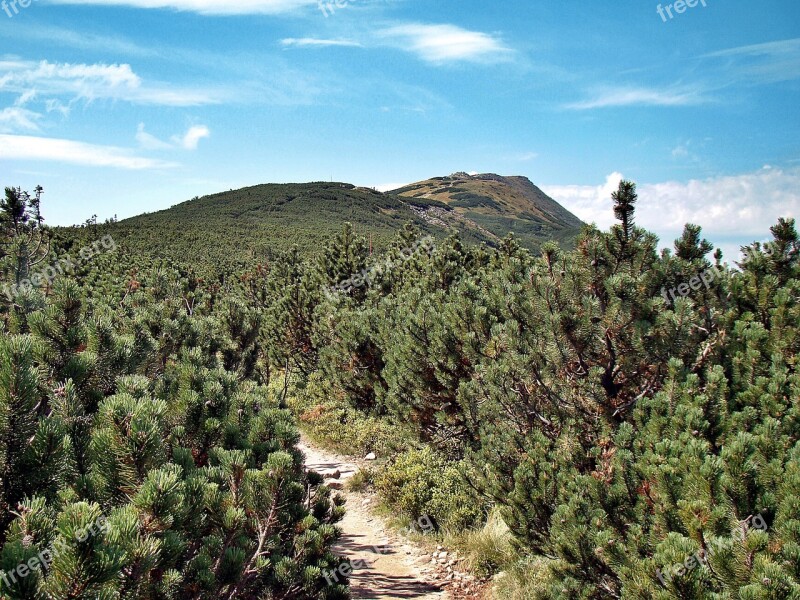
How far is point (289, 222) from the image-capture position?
9556 cm

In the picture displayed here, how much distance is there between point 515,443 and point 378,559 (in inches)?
122

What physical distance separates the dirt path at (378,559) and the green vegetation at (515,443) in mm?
524

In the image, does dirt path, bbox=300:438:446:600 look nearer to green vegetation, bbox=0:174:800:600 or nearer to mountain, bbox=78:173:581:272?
green vegetation, bbox=0:174:800:600

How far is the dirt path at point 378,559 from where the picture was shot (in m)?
6.35

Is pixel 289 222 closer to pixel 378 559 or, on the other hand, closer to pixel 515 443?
pixel 378 559

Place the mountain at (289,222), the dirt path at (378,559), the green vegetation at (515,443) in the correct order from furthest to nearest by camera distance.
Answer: the mountain at (289,222)
the dirt path at (378,559)
the green vegetation at (515,443)

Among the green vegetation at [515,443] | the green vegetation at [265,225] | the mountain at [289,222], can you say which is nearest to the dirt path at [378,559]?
the green vegetation at [515,443]

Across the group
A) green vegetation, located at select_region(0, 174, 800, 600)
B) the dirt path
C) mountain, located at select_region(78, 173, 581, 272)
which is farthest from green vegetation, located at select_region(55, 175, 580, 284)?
green vegetation, located at select_region(0, 174, 800, 600)

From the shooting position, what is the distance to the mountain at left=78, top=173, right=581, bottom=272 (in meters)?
56.8

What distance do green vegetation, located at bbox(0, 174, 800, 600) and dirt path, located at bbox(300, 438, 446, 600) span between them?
52 centimetres

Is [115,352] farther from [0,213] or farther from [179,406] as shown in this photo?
[0,213]

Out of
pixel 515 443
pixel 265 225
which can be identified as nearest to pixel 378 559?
pixel 515 443

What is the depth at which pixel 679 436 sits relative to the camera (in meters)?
3.74

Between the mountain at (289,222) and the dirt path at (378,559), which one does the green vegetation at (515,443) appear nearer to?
the dirt path at (378,559)
